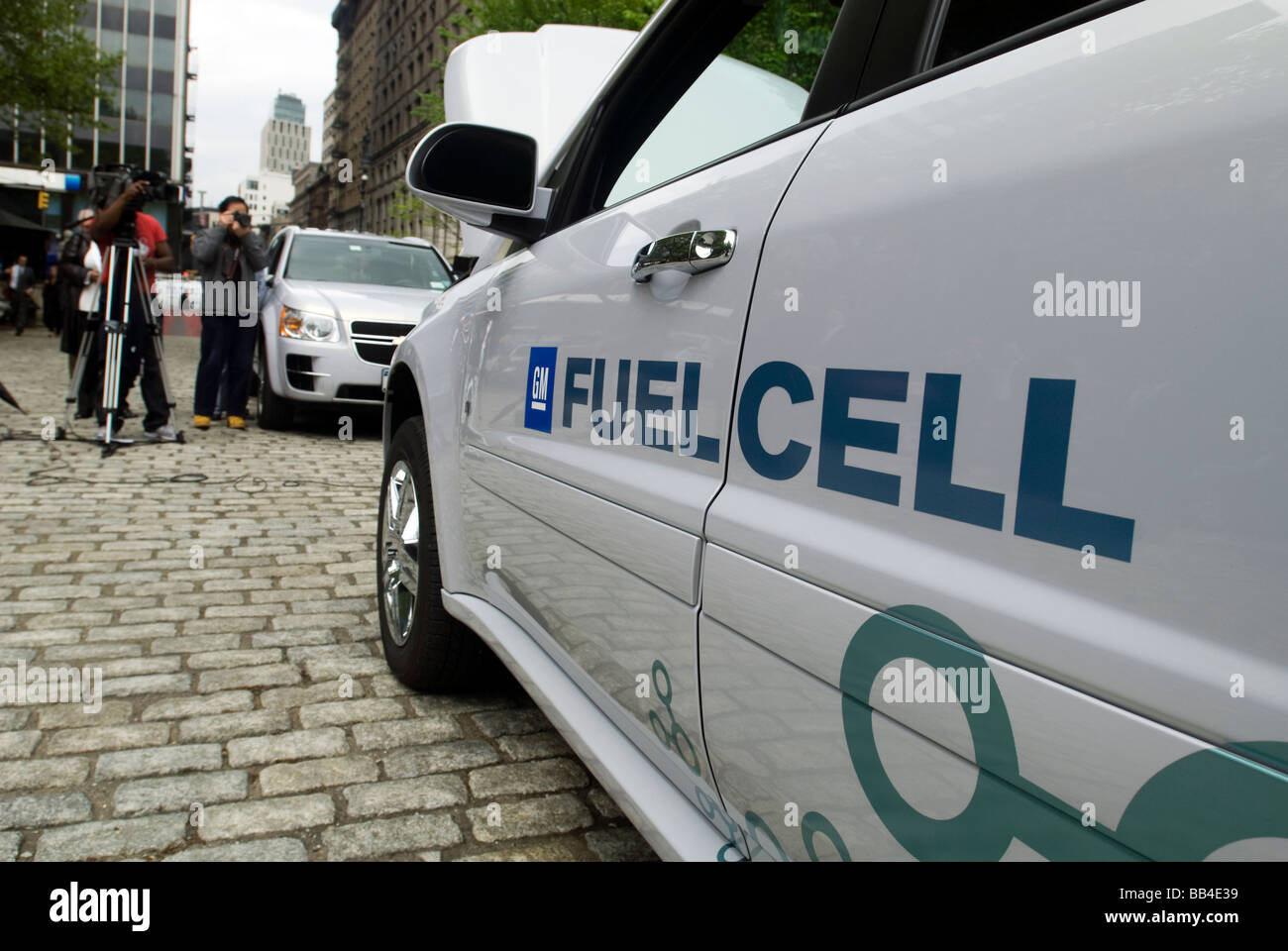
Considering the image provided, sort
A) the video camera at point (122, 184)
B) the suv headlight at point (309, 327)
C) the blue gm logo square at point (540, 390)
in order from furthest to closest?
the suv headlight at point (309, 327), the video camera at point (122, 184), the blue gm logo square at point (540, 390)

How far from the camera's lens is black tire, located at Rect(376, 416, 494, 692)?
2877 mm

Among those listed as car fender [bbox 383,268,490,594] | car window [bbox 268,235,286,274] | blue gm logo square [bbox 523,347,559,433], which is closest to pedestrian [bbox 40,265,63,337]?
car window [bbox 268,235,286,274]

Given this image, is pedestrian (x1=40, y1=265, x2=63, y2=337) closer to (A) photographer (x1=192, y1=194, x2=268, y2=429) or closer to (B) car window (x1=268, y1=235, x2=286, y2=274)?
(B) car window (x1=268, y1=235, x2=286, y2=274)

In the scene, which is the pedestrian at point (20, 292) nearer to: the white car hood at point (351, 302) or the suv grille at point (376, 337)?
the white car hood at point (351, 302)

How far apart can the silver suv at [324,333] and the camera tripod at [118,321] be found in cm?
125

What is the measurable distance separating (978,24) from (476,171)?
131 cm

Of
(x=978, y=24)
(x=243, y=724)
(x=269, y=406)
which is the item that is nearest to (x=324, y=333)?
(x=269, y=406)

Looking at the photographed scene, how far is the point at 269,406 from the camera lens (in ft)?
30.3

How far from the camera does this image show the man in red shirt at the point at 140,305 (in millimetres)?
7117

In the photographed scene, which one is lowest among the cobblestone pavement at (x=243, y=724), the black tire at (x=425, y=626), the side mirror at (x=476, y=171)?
the cobblestone pavement at (x=243, y=724)

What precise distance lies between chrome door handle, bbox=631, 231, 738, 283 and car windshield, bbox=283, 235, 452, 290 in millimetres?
8290

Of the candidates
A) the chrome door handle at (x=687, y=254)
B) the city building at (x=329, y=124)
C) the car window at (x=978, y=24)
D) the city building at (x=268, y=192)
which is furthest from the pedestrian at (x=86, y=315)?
the city building at (x=268, y=192)
